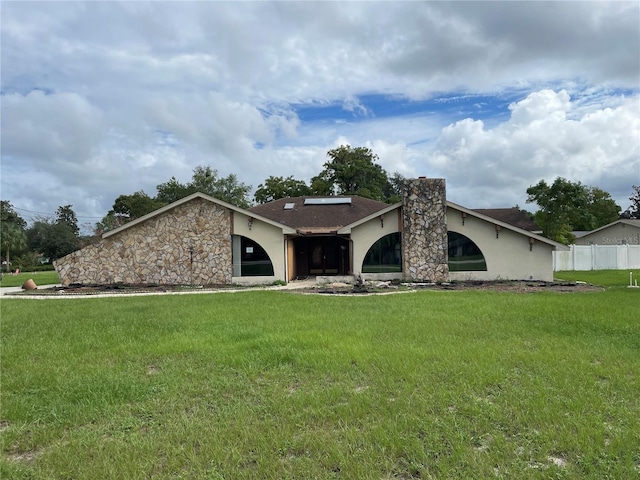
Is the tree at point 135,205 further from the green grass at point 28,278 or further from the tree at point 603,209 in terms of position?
the tree at point 603,209

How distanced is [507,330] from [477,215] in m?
12.2

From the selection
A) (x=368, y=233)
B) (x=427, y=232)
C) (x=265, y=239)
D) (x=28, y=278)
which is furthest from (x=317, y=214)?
(x=28, y=278)

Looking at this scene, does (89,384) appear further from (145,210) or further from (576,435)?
(145,210)

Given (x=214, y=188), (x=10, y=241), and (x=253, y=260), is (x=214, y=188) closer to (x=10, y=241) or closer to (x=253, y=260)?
(x=10, y=241)

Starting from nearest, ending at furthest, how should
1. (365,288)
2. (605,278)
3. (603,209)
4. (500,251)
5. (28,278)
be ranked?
(365,288), (500,251), (605,278), (28,278), (603,209)

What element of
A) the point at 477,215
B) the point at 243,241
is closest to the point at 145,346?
the point at 243,241

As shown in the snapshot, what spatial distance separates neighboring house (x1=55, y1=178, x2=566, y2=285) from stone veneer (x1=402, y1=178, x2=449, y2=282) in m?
0.05

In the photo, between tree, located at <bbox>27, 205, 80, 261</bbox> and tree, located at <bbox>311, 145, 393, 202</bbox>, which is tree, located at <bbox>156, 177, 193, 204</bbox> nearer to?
tree, located at <bbox>27, 205, 80, 261</bbox>

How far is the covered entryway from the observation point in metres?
23.7

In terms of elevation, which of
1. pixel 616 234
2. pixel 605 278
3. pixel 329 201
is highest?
pixel 329 201

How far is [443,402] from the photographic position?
14.3ft

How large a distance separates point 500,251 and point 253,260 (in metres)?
11.3

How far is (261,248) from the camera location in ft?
63.8

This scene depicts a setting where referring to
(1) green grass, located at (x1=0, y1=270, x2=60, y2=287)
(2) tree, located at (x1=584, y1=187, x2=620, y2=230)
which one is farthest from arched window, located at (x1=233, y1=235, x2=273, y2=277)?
(2) tree, located at (x1=584, y1=187, x2=620, y2=230)
